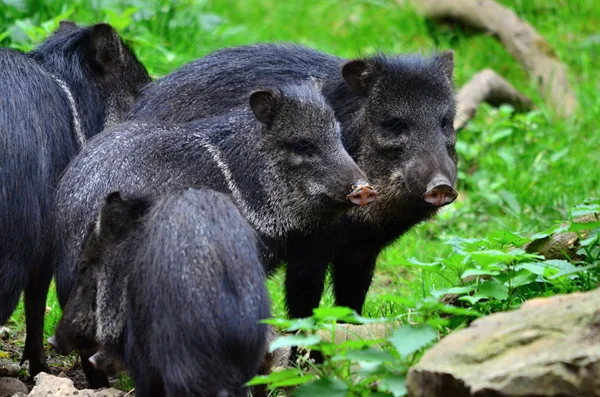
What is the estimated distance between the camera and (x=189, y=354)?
3572 millimetres

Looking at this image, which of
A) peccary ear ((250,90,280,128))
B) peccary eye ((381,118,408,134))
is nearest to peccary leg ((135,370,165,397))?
peccary ear ((250,90,280,128))

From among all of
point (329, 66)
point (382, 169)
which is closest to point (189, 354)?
point (382, 169)

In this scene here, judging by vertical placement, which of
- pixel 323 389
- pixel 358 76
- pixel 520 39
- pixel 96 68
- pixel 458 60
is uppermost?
pixel 520 39

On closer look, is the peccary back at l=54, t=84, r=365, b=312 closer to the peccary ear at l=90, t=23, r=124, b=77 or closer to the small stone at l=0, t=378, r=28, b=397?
the small stone at l=0, t=378, r=28, b=397

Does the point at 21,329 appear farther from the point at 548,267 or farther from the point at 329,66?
the point at 548,267

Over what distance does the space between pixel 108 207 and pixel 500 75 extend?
6035 millimetres

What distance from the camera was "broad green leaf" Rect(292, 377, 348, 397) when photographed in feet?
11.4

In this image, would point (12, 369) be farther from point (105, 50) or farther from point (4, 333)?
point (105, 50)

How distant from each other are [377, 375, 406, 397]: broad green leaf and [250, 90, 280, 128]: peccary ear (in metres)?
1.65

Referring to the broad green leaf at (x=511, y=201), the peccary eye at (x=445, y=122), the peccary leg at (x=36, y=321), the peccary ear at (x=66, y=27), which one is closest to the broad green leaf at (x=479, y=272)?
the peccary eye at (x=445, y=122)

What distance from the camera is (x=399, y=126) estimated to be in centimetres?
505

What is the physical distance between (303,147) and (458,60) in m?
5.12

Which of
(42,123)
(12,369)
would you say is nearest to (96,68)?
(42,123)

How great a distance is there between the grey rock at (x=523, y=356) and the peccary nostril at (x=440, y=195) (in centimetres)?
125
